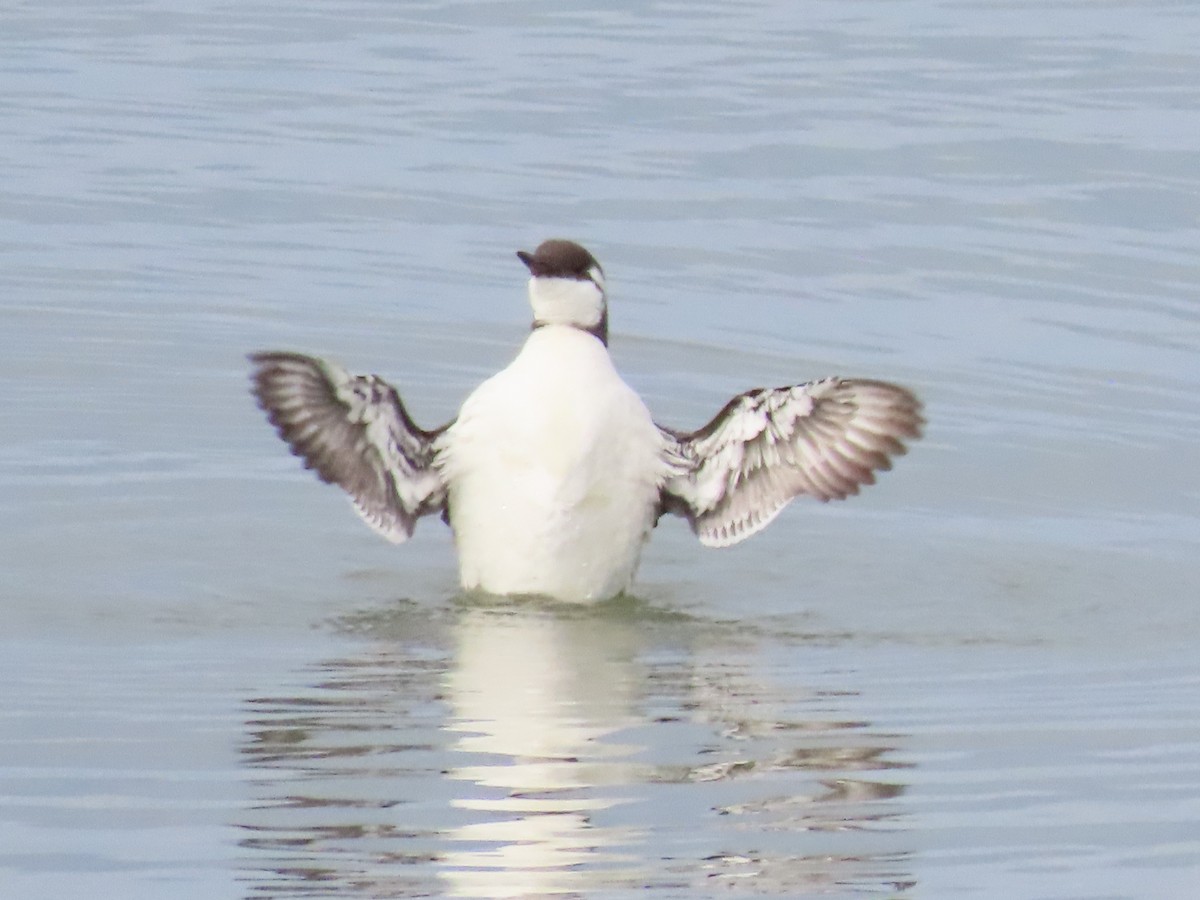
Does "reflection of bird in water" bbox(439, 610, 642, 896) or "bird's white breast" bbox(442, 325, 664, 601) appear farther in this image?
"bird's white breast" bbox(442, 325, 664, 601)

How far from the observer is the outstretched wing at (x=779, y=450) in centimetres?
1093

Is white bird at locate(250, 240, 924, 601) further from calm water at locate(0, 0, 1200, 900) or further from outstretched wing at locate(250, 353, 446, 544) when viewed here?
calm water at locate(0, 0, 1200, 900)

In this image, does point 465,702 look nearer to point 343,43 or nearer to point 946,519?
point 946,519

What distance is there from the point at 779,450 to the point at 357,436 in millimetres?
1459

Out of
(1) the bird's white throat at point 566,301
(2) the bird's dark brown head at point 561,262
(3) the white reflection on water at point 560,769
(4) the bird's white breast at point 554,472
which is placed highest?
(2) the bird's dark brown head at point 561,262

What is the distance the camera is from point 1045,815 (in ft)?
27.8

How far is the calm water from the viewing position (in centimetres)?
838

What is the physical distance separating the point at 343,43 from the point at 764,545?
452 inches

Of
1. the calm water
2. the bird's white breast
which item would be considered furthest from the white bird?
the calm water

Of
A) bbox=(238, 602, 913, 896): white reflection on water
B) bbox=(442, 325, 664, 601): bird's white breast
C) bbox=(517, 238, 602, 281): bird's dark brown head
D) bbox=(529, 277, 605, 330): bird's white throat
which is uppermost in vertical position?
bbox=(517, 238, 602, 281): bird's dark brown head

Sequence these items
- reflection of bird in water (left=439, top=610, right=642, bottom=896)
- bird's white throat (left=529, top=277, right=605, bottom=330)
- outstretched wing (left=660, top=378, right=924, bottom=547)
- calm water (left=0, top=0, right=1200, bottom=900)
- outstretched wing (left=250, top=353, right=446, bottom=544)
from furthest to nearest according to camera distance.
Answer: bird's white throat (left=529, top=277, right=605, bottom=330), outstretched wing (left=660, top=378, right=924, bottom=547), outstretched wing (left=250, top=353, right=446, bottom=544), calm water (left=0, top=0, right=1200, bottom=900), reflection of bird in water (left=439, top=610, right=642, bottom=896)

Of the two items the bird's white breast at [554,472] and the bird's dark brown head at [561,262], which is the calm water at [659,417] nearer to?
the bird's white breast at [554,472]

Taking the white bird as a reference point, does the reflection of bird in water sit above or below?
below

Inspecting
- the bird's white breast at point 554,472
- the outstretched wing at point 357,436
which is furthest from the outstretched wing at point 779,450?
the outstretched wing at point 357,436
